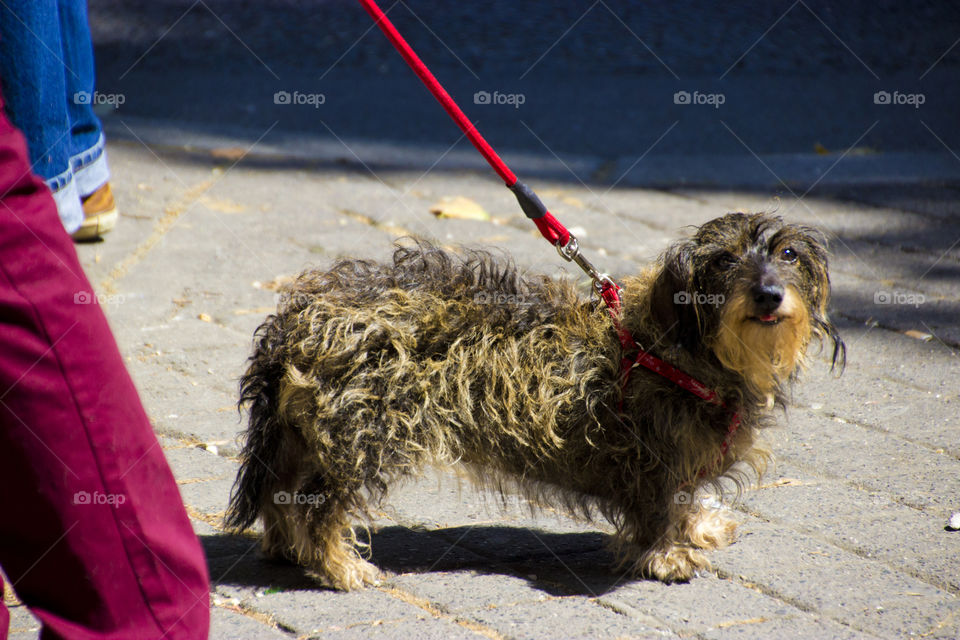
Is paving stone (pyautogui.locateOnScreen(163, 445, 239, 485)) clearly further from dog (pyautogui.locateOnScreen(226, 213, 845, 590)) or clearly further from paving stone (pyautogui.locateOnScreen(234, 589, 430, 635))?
paving stone (pyautogui.locateOnScreen(234, 589, 430, 635))

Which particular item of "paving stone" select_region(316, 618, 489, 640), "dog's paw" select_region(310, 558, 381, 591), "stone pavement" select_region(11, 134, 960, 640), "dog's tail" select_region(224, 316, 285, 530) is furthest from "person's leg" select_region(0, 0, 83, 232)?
"paving stone" select_region(316, 618, 489, 640)

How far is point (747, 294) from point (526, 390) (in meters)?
0.68

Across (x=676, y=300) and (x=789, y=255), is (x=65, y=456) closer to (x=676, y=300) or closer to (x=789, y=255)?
(x=676, y=300)

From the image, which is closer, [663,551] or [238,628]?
[238,628]

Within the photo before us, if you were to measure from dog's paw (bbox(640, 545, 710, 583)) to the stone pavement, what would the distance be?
42mm

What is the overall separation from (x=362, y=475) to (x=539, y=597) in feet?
2.03

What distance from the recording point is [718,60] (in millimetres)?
9914

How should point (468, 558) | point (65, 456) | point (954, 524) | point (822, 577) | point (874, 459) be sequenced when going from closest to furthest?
point (65, 456) → point (822, 577) → point (468, 558) → point (954, 524) → point (874, 459)

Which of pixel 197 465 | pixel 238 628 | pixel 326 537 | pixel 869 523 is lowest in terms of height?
pixel 238 628

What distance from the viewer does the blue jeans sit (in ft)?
14.4

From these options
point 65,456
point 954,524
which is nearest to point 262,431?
point 65,456

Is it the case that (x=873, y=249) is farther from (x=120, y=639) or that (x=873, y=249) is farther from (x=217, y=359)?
(x=120, y=639)

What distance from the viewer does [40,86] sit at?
178 inches

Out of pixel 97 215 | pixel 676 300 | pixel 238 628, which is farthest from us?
pixel 97 215
